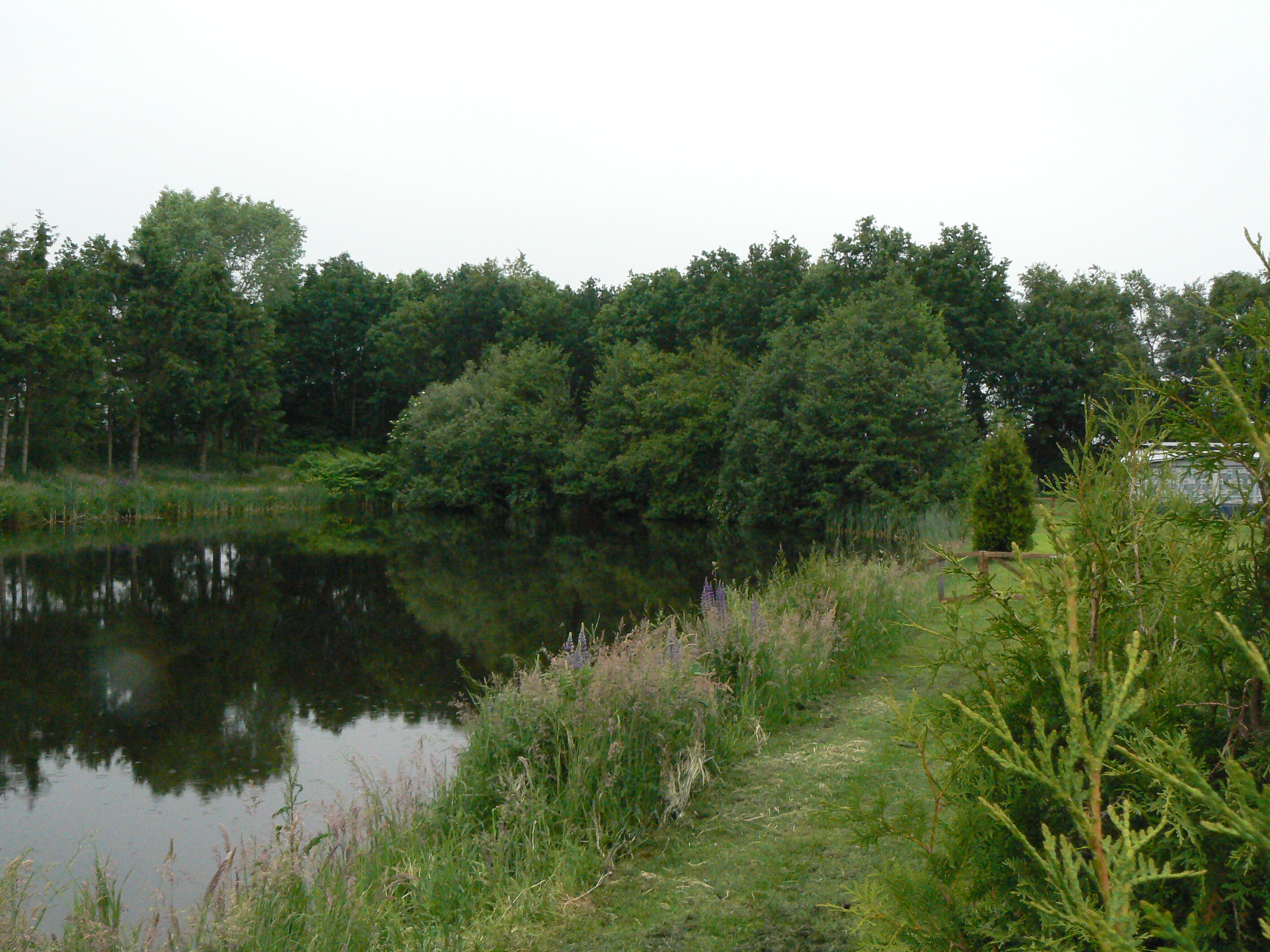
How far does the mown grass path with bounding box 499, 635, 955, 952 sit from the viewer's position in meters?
3.96

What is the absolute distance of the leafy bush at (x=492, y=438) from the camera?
40.2 meters

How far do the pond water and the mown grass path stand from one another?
1897 millimetres

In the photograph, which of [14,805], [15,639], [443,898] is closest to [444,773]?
[443,898]

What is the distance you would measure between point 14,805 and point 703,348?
3276cm

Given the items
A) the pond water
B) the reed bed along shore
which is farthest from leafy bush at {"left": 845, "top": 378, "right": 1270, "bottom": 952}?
the pond water

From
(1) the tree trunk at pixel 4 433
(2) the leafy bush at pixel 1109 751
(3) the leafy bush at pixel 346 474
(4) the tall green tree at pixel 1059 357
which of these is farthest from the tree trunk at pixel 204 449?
(2) the leafy bush at pixel 1109 751

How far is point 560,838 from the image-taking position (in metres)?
5.03

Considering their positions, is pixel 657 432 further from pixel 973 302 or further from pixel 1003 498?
pixel 1003 498

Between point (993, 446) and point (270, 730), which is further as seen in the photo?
point (993, 446)

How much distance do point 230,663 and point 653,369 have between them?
2774cm

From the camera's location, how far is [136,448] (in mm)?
38344

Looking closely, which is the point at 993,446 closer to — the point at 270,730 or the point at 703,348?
the point at 270,730

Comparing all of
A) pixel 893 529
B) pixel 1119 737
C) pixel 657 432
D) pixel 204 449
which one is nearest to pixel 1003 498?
pixel 893 529

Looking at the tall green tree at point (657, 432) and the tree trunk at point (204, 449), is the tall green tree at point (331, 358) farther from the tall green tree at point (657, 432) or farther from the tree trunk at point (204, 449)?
the tall green tree at point (657, 432)
